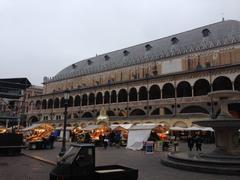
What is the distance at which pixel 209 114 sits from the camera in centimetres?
3672

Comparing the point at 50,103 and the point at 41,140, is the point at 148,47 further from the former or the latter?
the point at 41,140

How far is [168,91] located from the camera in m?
44.6

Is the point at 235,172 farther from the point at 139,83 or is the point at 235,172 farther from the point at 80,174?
the point at 139,83

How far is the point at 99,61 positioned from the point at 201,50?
2817 cm

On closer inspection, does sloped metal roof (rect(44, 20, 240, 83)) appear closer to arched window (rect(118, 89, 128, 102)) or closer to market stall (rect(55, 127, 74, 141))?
arched window (rect(118, 89, 128, 102))

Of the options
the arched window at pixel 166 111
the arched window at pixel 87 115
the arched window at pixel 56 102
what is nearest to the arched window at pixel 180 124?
the arched window at pixel 166 111

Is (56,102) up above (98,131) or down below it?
above

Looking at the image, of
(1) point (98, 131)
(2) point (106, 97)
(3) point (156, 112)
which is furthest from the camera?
(2) point (106, 97)

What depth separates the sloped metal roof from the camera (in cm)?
4325

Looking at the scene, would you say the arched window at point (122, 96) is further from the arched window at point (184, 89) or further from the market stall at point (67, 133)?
the market stall at point (67, 133)

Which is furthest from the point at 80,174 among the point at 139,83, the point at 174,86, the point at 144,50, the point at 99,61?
the point at 99,61

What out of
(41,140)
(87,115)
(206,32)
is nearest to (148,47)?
(206,32)

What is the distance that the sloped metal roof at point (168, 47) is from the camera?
43.2 m

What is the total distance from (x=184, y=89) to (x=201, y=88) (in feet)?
8.68
